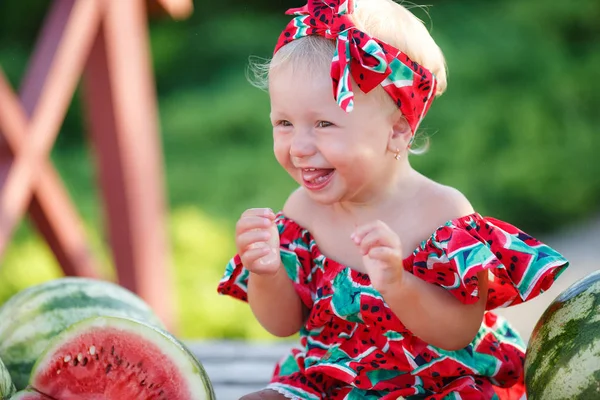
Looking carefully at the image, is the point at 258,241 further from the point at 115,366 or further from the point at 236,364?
the point at 236,364

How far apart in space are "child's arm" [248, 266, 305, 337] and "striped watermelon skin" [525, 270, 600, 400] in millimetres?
575


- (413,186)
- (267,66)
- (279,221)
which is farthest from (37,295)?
(413,186)

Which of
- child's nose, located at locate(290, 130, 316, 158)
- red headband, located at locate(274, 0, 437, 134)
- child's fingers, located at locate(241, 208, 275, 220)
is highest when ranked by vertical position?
red headband, located at locate(274, 0, 437, 134)

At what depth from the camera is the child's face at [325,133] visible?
6.24ft

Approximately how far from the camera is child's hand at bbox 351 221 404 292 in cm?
174

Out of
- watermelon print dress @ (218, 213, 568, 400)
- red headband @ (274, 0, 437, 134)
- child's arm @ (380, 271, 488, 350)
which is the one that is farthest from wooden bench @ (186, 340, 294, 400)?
red headband @ (274, 0, 437, 134)

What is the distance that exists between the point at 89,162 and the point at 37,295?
6.56 meters

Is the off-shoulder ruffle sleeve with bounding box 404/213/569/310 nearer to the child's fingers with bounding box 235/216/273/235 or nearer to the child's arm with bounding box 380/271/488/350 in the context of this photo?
the child's arm with bounding box 380/271/488/350

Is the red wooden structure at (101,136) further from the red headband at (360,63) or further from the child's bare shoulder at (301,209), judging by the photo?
the red headband at (360,63)

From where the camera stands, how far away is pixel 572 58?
28.6 ft

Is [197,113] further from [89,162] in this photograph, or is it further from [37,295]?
[37,295]

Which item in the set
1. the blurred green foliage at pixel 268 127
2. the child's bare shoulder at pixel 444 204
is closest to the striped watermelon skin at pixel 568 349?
the child's bare shoulder at pixel 444 204

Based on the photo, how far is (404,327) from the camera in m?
1.98

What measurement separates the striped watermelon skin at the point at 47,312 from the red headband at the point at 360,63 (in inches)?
30.9
